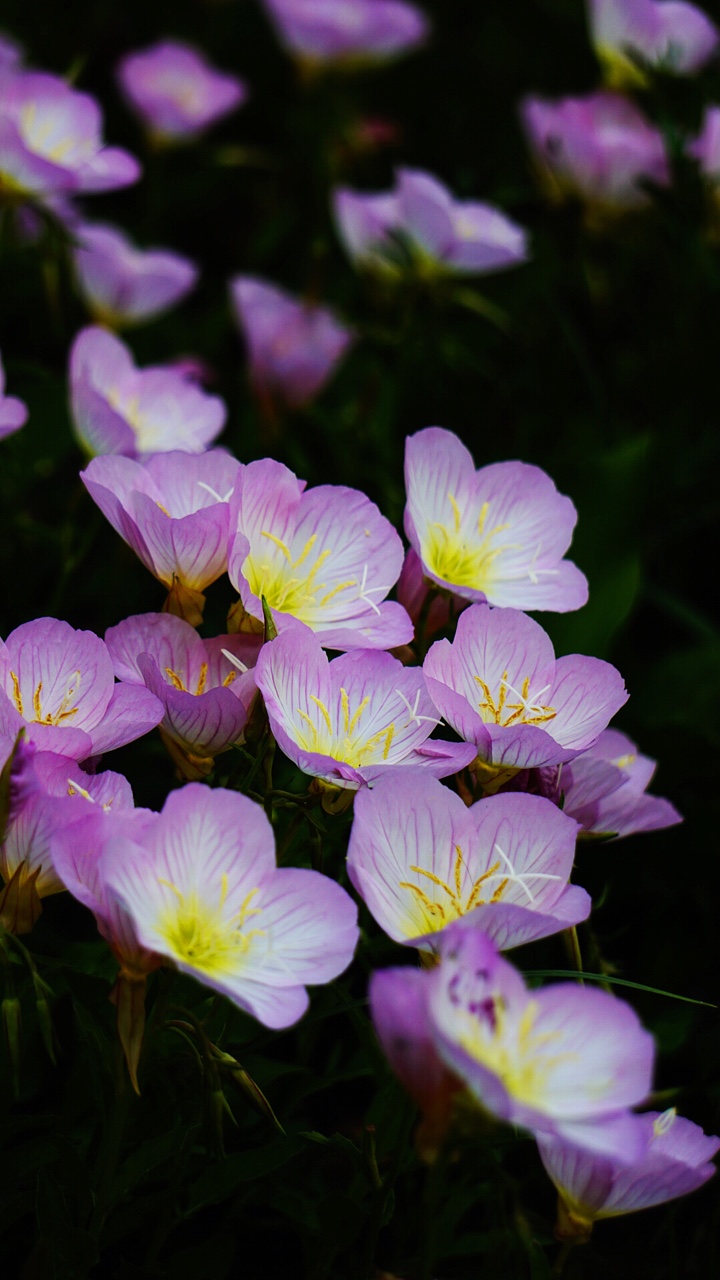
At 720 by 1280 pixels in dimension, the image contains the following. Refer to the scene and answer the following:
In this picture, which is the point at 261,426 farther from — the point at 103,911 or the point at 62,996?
the point at 103,911

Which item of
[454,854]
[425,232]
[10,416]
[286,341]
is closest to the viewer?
[454,854]

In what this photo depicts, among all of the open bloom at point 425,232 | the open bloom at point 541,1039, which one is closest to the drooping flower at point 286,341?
the open bloom at point 425,232

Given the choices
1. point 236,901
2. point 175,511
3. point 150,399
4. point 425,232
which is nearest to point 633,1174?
point 236,901

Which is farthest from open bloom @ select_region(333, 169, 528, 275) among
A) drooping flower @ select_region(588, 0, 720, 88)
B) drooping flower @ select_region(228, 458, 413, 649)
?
drooping flower @ select_region(228, 458, 413, 649)

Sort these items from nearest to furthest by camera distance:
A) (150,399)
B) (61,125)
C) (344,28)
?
(150,399), (61,125), (344,28)

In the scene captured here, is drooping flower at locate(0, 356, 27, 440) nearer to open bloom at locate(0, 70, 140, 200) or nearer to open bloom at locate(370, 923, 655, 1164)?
open bloom at locate(0, 70, 140, 200)

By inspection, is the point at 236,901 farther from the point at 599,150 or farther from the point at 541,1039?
the point at 599,150

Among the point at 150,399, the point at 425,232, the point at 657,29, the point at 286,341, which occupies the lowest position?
the point at 286,341
